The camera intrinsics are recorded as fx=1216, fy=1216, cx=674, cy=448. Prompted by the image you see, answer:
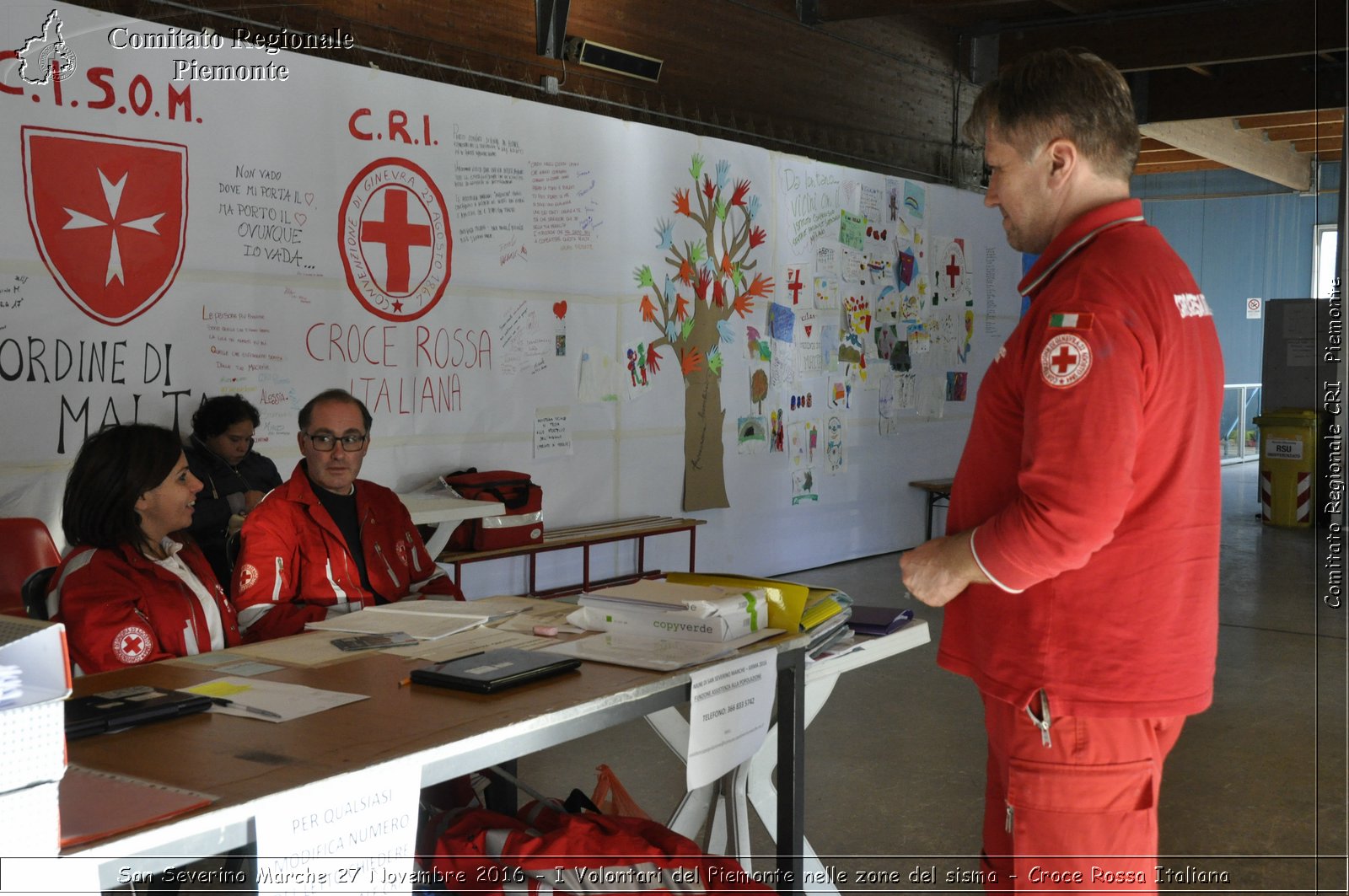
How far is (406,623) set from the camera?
2.58m

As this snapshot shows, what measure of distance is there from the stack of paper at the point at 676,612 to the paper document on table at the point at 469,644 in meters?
0.12

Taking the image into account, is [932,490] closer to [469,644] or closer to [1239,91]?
[1239,91]

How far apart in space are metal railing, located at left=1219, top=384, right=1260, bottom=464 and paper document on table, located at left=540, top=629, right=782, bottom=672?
50.3ft

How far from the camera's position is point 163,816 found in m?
1.40

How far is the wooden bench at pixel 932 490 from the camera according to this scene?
9.03m

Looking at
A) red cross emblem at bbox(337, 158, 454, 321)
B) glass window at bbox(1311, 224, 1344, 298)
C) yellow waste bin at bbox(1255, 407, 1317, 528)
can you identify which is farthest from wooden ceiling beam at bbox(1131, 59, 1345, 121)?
red cross emblem at bbox(337, 158, 454, 321)

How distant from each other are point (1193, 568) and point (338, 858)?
1307 millimetres

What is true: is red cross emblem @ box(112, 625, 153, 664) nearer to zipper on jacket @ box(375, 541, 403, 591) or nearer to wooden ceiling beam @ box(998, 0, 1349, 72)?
zipper on jacket @ box(375, 541, 403, 591)

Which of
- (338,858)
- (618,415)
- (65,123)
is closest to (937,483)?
(618,415)

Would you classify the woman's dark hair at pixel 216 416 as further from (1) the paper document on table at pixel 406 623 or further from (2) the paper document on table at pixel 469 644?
(2) the paper document on table at pixel 469 644

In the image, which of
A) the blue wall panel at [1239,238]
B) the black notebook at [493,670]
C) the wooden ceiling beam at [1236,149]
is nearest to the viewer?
the black notebook at [493,670]

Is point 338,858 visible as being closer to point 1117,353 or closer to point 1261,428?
point 1117,353

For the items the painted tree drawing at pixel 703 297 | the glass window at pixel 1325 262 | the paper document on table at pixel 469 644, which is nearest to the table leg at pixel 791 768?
the paper document on table at pixel 469 644

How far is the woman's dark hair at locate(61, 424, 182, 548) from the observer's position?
2.69 metres
